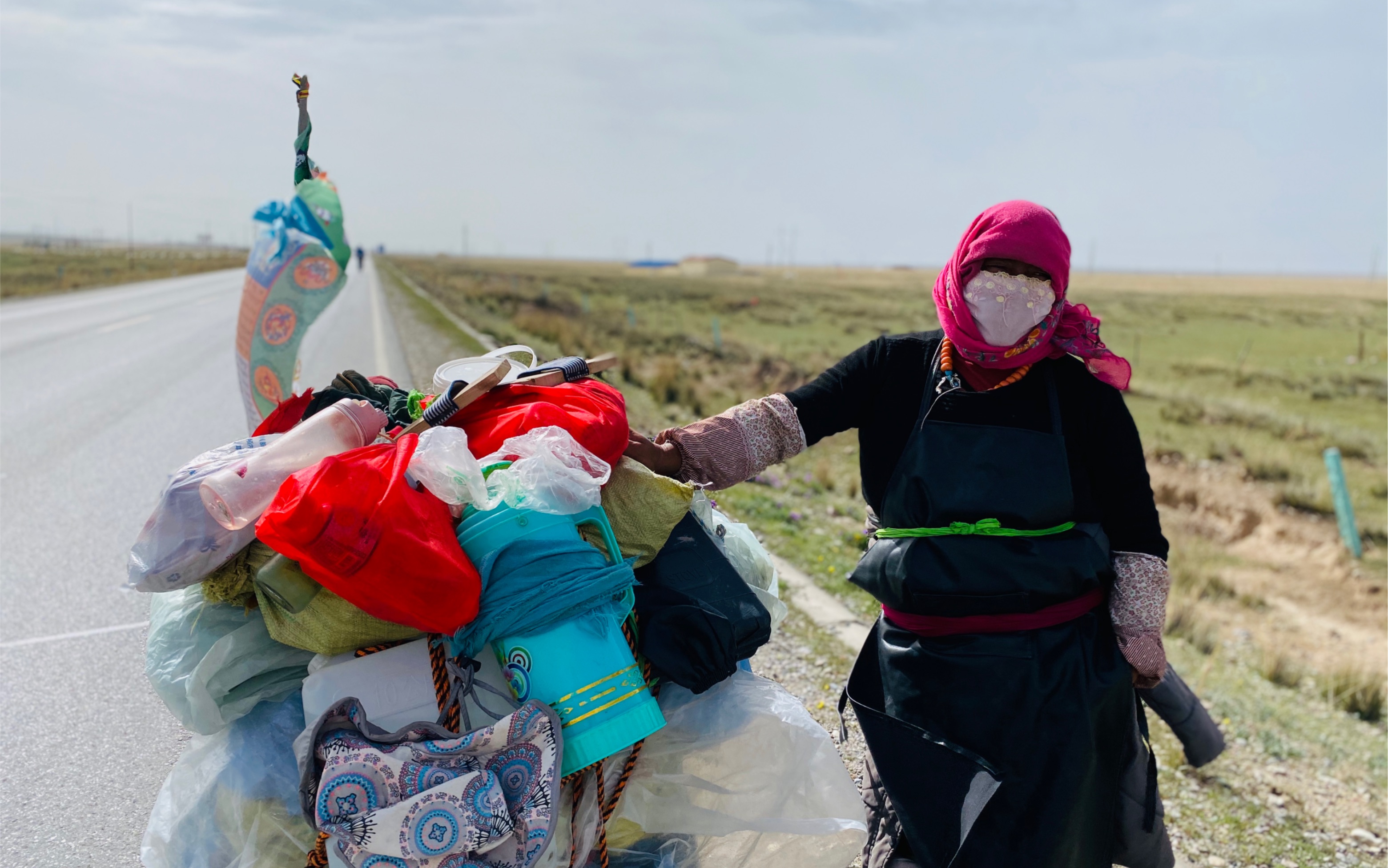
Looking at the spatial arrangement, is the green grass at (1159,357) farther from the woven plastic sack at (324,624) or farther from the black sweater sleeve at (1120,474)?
the woven plastic sack at (324,624)

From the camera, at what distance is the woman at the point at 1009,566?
206 centimetres

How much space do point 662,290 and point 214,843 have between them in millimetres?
61038

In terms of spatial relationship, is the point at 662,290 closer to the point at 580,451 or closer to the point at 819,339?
the point at 819,339

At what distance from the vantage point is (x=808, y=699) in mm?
3482

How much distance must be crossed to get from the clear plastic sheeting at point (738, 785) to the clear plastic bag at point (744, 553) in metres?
0.32

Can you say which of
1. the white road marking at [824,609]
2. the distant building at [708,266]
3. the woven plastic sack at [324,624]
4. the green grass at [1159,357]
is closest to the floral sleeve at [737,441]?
the woven plastic sack at [324,624]

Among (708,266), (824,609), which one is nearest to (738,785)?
(824,609)

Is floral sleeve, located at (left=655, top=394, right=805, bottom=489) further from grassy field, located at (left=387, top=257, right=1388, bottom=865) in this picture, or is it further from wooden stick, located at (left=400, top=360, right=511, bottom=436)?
grassy field, located at (left=387, top=257, right=1388, bottom=865)

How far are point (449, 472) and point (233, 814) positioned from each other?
0.75 metres

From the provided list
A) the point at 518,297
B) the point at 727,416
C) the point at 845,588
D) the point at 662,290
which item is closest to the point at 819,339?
the point at 518,297

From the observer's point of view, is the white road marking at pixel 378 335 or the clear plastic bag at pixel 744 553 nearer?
the clear plastic bag at pixel 744 553

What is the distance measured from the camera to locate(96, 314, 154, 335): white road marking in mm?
15609

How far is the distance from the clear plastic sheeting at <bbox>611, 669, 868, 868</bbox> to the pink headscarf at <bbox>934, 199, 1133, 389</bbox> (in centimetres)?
93

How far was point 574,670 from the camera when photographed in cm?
165
